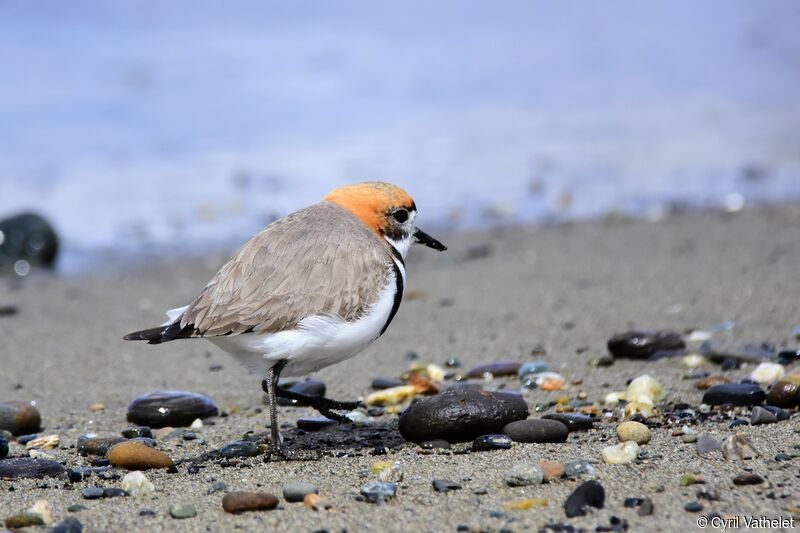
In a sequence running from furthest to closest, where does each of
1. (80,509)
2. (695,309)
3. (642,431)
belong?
(695,309), (642,431), (80,509)

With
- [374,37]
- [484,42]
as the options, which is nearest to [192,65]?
[374,37]

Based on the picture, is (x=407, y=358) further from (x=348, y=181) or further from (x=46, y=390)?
(x=348, y=181)

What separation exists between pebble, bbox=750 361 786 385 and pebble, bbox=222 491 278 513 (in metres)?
2.85

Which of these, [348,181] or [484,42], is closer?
[348,181]

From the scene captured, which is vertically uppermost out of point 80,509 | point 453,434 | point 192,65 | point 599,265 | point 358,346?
point 192,65

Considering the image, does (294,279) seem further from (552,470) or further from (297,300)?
(552,470)

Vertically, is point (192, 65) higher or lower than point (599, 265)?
higher

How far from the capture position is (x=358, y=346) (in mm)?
4695

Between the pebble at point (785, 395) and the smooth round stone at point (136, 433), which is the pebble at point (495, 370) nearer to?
the pebble at point (785, 395)

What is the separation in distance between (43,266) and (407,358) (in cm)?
492

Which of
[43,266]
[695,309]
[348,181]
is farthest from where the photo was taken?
[348,181]

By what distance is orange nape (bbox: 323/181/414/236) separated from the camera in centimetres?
504

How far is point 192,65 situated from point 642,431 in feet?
45.7

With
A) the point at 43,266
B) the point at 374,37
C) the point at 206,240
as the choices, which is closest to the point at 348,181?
the point at 206,240
